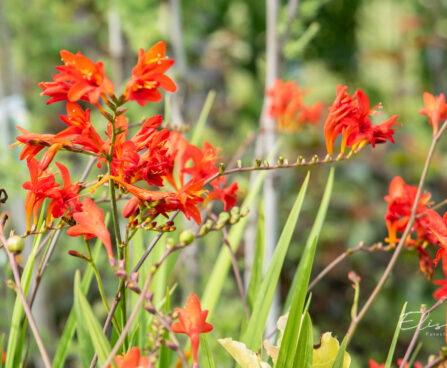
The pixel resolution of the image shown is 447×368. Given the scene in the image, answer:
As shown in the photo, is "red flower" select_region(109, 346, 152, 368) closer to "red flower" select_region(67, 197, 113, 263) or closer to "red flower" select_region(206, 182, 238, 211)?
"red flower" select_region(67, 197, 113, 263)

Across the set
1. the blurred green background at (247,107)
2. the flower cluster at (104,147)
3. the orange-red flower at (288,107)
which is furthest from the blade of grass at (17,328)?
the blurred green background at (247,107)

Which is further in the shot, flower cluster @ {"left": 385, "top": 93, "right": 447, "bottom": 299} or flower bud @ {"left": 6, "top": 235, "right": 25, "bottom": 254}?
flower cluster @ {"left": 385, "top": 93, "right": 447, "bottom": 299}

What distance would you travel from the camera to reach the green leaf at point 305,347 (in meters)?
0.45

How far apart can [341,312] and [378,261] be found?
0.44 metres

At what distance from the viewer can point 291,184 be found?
352 cm

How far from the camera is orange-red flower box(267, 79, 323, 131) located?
1307 mm

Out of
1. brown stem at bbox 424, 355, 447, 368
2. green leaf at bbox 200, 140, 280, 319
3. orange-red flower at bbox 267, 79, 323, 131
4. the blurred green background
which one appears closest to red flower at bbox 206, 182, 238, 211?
green leaf at bbox 200, 140, 280, 319

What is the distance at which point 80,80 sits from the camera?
410 mm

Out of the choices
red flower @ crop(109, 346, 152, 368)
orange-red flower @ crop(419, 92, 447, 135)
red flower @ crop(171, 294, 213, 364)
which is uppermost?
orange-red flower @ crop(419, 92, 447, 135)

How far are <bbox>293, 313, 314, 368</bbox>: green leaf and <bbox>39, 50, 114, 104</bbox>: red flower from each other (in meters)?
0.26

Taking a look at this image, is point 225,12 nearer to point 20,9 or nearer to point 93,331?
point 20,9

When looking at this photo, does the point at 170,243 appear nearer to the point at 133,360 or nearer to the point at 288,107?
the point at 133,360

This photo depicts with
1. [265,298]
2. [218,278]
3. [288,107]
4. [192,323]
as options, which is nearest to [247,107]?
[288,107]

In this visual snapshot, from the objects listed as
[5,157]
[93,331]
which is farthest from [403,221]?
[5,157]
